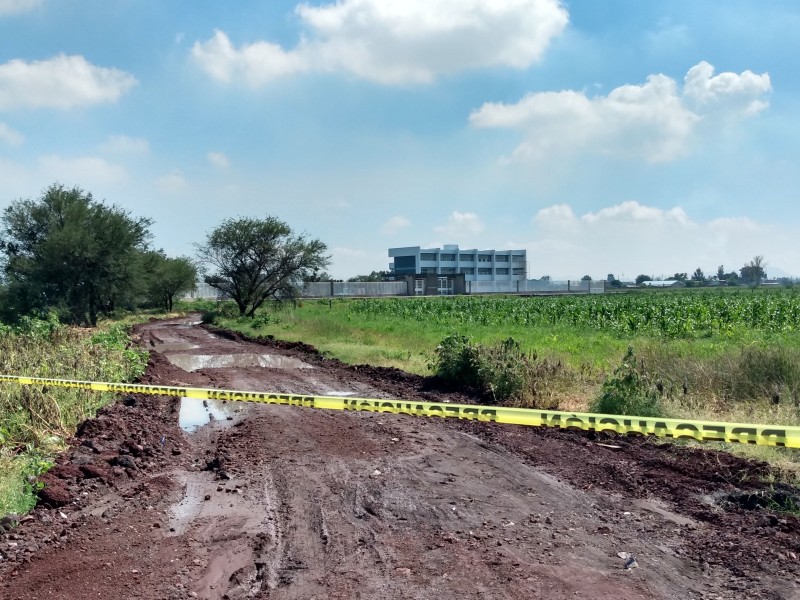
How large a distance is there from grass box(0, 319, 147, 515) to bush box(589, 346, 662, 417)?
745cm

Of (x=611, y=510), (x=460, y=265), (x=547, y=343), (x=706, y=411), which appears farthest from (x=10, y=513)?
(x=460, y=265)

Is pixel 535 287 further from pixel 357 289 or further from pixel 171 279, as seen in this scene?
pixel 171 279

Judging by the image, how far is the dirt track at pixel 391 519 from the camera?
4.45 meters

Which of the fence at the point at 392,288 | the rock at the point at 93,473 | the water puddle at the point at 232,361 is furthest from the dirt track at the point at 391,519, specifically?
the fence at the point at 392,288

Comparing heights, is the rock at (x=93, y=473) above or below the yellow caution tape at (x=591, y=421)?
below

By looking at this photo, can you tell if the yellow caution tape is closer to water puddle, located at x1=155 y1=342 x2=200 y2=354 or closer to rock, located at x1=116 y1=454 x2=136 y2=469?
rock, located at x1=116 y1=454 x2=136 y2=469

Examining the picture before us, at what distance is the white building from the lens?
130m

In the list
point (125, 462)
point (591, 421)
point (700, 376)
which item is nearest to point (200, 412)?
point (125, 462)

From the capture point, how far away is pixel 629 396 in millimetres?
9430

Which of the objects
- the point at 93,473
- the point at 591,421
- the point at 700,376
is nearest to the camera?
the point at 591,421

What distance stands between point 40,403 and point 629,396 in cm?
837

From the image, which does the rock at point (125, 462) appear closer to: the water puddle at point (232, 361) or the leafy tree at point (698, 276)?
the water puddle at point (232, 361)

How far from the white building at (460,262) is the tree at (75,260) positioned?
84630 millimetres

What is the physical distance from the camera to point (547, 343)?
18609 mm
